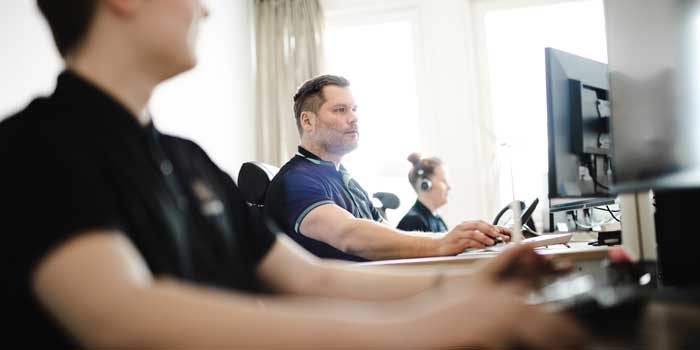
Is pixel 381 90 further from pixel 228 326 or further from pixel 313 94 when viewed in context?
pixel 228 326

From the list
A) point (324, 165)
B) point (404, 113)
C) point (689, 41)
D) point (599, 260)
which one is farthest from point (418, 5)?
point (689, 41)

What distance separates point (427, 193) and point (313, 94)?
1.20 metres

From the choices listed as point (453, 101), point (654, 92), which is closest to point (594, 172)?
point (654, 92)

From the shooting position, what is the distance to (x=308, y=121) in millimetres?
2525

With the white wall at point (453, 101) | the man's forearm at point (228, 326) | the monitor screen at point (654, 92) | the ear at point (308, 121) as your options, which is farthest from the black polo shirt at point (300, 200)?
the white wall at point (453, 101)

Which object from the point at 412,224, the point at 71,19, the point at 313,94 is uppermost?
the point at 313,94

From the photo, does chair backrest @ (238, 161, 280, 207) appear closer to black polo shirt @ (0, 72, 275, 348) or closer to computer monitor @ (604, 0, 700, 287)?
black polo shirt @ (0, 72, 275, 348)

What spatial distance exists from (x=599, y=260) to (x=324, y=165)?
47.3 inches

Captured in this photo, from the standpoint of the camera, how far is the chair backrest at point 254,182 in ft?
7.22

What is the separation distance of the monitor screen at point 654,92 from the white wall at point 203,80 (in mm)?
2279

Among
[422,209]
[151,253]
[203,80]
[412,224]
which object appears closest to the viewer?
[151,253]

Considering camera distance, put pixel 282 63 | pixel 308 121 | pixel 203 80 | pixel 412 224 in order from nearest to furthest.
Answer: pixel 308 121
pixel 412 224
pixel 203 80
pixel 282 63

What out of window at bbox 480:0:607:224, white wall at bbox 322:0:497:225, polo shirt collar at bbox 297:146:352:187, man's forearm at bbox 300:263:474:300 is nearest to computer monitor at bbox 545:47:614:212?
man's forearm at bbox 300:263:474:300

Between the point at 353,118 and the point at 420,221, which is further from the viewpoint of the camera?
the point at 420,221
